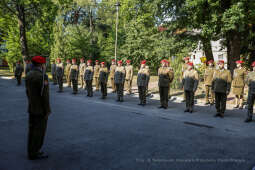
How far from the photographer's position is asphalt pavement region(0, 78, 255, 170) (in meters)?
3.91

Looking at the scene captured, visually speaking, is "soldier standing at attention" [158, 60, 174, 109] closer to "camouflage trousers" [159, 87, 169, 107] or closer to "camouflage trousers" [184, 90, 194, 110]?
"camouflage trousers" [159, 87, 169, 107]

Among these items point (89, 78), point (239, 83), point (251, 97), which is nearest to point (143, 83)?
point (89, 78)

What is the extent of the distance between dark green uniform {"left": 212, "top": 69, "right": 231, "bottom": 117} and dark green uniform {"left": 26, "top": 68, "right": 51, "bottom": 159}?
Result: 20.0 ft

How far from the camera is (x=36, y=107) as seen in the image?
4.07 meters

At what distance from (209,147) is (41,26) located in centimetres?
2476

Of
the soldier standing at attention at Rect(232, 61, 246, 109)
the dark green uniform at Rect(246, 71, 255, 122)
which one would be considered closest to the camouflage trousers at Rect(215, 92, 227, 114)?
the dark green uniform at Rect(246, 71, 255, 122)

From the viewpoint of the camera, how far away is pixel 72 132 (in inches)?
225

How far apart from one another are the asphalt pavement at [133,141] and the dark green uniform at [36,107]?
0.32 m

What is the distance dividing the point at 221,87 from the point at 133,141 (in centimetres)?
442

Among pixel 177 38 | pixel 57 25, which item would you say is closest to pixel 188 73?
pixel 177 38

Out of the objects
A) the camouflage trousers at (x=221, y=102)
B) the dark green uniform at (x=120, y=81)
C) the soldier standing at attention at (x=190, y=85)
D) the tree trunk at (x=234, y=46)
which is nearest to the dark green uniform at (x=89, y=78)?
the dark green uniform at (x=120, y=81)

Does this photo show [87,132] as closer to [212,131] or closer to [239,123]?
[212,131]

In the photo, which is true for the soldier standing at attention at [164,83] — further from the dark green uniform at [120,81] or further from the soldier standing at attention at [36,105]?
the soldier standing at attention at [36,105]

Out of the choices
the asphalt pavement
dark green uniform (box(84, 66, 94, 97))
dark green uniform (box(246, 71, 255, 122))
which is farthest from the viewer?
dark green uniform (box(84, 66, 94, 97))
